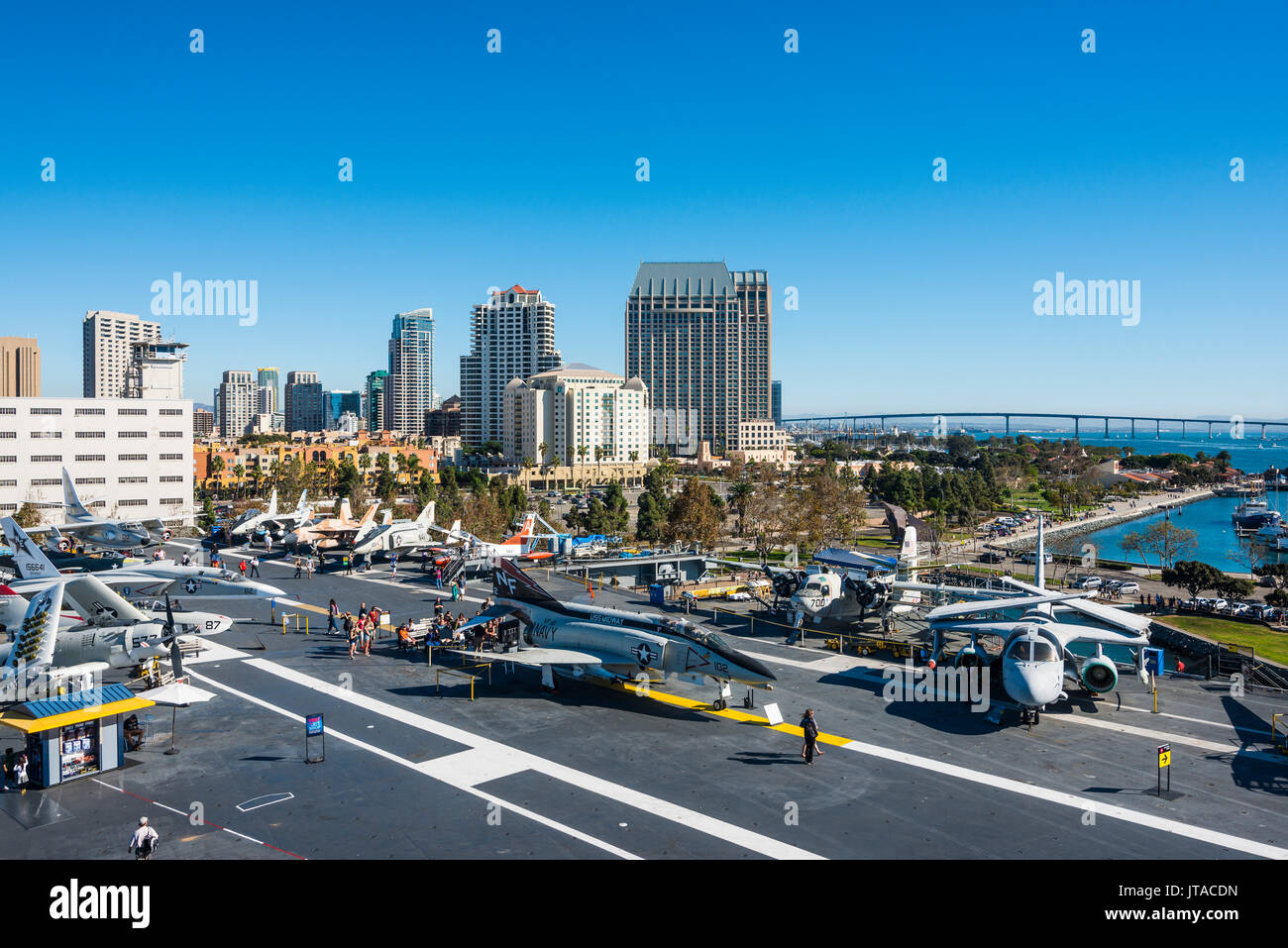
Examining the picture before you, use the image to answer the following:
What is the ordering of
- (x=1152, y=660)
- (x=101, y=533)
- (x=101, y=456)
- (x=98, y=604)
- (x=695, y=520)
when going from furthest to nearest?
(x=101, y=456)
(x=695, y=520)
(x=101, y=533)
(x=1152, y=660)
(x=98, y=604)

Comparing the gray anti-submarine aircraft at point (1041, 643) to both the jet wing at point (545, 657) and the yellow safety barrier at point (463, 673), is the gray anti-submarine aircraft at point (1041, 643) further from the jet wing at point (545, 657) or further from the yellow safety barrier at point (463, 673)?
the yellow safety barrier at point (463, 673)

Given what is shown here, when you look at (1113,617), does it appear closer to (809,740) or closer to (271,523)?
(809,740)

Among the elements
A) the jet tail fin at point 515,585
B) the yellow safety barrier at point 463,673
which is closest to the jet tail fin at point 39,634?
the yellow safety barrier at point 463,673

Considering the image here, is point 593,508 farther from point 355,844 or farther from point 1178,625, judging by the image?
point 355,844

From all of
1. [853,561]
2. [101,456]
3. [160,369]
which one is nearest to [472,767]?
[853,561]

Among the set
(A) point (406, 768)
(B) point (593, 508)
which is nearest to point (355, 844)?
(A) point (406, 768)

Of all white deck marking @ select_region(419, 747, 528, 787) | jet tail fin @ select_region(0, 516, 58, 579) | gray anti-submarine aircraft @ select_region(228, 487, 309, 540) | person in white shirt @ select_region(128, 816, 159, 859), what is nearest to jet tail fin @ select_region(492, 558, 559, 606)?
white deck marking @ select_region(419, 747, 528, 787)
